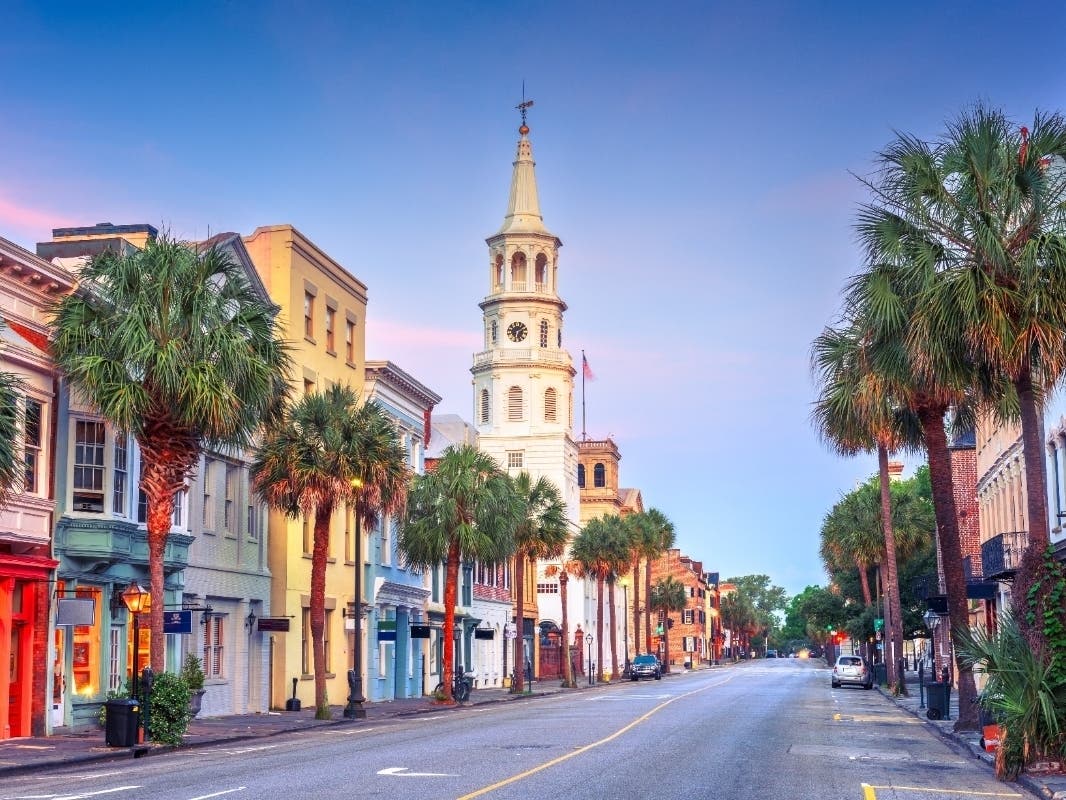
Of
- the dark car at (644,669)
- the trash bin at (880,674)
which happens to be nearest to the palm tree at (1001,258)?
the trash bin at (880,674)

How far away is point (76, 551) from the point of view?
3173 centimetres

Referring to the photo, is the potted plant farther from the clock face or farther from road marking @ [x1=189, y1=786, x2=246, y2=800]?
the clock face

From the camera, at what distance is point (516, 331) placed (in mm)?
105062

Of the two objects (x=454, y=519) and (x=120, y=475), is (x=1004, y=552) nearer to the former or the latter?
(x=454, y=519)

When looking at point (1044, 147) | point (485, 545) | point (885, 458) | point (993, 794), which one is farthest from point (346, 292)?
point (993, 794)

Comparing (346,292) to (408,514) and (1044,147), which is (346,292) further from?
(1044,147)

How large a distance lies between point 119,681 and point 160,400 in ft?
28.2

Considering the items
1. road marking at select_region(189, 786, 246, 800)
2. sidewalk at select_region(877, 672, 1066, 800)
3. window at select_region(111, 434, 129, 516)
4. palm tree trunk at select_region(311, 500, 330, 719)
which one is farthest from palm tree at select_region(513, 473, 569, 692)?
road marking at select_region(189, 786, 246, 800)

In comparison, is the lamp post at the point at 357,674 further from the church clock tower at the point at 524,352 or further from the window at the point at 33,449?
the church clock tower at the point at 524,352

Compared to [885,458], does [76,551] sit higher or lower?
lower

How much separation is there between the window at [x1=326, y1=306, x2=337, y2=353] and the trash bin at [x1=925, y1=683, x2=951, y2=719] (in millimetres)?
23641

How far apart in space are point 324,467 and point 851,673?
35.7 m

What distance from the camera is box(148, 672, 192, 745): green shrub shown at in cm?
2786

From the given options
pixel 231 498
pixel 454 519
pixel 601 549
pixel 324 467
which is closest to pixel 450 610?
pixel 454 519
